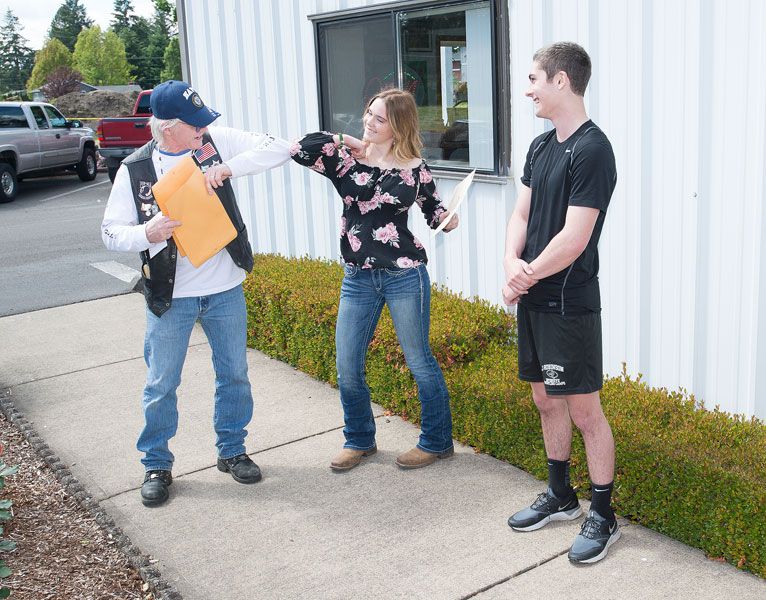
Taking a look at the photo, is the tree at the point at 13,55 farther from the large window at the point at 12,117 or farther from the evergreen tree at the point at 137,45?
the large window at the point at 12,117

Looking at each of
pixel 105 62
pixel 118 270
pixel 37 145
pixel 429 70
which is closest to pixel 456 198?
pixel 429 70

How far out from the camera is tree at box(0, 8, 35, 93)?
12075 centimetres

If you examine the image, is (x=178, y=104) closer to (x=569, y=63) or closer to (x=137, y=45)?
(x=569, y=63)

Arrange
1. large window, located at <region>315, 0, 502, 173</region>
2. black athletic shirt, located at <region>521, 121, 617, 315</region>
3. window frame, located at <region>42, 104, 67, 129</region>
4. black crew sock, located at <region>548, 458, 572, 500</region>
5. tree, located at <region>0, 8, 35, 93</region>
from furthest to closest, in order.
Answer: tree, located at <region>0, 8, 35, 93</region> < window frame, located at <region>42, 104, 67, 129</region> < large window, located at <region>315, 0, 502, 173</region> < black crew sock, located at <region>548, 458, 572, 500</region> < black athletic shirt, located at <region>521, 121, 617, 315</region>

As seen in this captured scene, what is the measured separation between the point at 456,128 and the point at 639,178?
1.82 m

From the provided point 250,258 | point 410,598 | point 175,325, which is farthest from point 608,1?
point 410,598

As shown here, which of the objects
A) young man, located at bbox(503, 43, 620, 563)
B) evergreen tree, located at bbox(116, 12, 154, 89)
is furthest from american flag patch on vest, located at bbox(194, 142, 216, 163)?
evergreen tree, located at bbox(116, 12, 154, 89)

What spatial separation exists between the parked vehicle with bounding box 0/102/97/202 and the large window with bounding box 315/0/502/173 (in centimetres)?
1343

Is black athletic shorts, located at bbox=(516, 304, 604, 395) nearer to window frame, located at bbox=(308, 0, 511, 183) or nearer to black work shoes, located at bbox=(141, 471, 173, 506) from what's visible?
black work shoes, located at bbox=(141, 471, 173, 506)

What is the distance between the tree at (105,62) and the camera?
307 ft

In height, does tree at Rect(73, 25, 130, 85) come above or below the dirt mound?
above

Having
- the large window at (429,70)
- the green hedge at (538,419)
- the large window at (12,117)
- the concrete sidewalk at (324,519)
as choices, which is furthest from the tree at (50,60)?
the concrete sidewalk at (324,519)

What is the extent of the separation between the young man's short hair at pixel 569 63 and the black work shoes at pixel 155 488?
103 inches

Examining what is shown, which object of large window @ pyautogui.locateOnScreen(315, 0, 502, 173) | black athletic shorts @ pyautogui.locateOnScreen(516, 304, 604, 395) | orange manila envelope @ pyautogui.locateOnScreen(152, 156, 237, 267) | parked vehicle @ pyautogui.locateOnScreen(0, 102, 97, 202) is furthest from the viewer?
parked vehicle @ pyautogui.locateOnScreen(0, 102, 97, 202)
